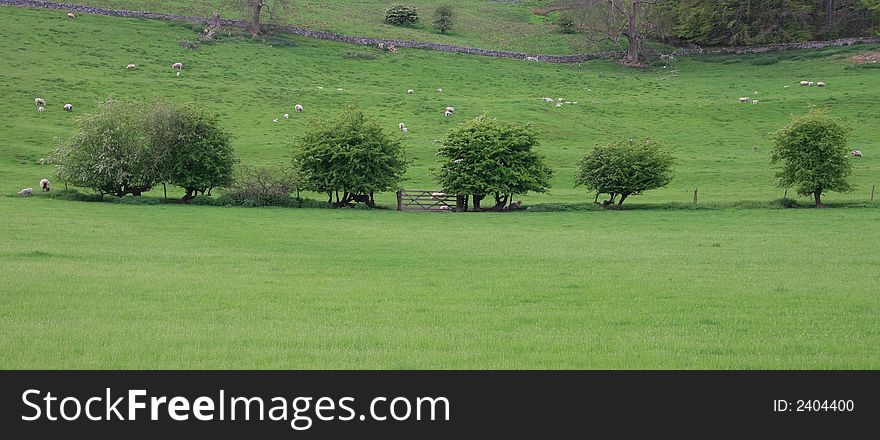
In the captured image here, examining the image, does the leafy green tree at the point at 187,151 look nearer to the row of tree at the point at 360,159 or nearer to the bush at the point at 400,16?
the row of tree at the point at 360,159

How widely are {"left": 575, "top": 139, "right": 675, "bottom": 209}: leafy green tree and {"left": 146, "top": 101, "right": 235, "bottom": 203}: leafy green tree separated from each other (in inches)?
886

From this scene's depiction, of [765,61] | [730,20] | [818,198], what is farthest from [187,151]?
[730,20]

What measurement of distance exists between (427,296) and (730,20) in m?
101

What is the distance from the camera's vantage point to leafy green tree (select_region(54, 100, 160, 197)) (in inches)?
1972

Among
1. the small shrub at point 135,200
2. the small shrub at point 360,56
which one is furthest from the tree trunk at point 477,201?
the small shrub at point 360,56

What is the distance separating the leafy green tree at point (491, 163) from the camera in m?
52.3

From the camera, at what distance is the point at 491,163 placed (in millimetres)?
52188

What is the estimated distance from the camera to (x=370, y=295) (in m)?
21.2

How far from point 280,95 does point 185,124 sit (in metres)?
27.1

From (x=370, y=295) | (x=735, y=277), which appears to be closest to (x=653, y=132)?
(x=735, y=277)

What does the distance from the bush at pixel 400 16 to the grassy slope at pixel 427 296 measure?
278 ft

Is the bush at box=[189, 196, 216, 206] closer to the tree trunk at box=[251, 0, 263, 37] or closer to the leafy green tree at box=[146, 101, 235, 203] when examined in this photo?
the leafy green tree at box=[146, 101, 235, 203]

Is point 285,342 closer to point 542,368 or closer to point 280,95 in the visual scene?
point 542,368

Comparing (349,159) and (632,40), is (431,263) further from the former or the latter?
(632,40)
